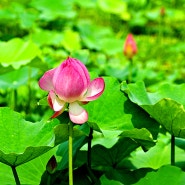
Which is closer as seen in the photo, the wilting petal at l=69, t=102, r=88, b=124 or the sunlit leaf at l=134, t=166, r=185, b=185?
the wilting petal at l=69, t=102, r=88, b=124

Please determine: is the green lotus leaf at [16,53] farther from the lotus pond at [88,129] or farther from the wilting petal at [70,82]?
the wilting petal at [70,82]

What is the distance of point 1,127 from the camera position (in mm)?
1304

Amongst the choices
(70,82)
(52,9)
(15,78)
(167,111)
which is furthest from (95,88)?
(52,9)

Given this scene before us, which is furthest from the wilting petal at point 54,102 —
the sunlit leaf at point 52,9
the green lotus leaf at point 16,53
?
the sunlit leaf at point 52,9

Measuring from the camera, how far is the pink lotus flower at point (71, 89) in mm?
1122

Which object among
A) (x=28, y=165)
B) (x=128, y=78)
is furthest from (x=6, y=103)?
(x=28, y=165)

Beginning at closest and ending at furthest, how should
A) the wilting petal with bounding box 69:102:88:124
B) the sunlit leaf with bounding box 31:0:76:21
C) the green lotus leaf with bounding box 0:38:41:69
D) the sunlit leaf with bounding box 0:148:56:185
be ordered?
the wilting petal with bounding box 69:102:88:124 < the sunlit leaf with bounding box 0:148:56:185 < the green lotus leaf with bounding box 0:38:41:69 < the sunlit leaf with bounding box 31:0:76:21

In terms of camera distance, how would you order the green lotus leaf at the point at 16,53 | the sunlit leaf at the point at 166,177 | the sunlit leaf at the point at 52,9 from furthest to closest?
the sunlit leaf at the point at 52,9
the green lotus leaf at the point at 16,53
the sunlit leaf at the point at 166,177

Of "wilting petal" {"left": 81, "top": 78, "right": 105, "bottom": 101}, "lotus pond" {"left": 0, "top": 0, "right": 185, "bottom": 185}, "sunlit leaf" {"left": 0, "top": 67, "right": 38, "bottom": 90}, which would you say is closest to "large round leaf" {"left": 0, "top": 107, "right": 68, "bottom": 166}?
"lotus pond" {"left": 0, "top": 0, "right": 185, "bottom": 185}

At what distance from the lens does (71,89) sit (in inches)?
44.1

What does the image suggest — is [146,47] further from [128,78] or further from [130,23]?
[128,78]

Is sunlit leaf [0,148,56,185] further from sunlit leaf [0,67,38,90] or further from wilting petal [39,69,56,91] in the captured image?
sunlit leaf [0,67,38,90]

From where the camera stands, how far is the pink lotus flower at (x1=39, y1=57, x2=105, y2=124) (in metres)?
1.12

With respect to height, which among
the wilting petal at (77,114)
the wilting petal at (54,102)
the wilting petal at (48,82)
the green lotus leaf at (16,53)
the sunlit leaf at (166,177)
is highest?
the wilting petal at (48,82)
